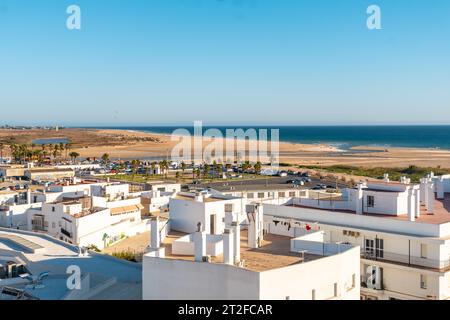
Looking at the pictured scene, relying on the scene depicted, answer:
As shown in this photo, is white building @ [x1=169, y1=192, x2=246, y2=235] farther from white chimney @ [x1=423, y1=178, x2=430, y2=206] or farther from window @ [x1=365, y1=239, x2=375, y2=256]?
white chimney @ [x1=423, y1=178, x2=430, y2=206]

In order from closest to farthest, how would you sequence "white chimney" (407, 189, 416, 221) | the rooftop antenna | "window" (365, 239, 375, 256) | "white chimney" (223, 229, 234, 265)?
1. "white chimney" (223, 229, 234, 265)
2. "window" (365, 239, 375, 256)
3. "white chimney" (407, 189, 416, 221)
4. the rooftop antenna

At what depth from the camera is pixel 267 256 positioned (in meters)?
18.0

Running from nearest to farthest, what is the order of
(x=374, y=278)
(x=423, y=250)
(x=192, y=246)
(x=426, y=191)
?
(x=192, y=246) → (x=423, y=250) → (x=374, y=278) → (x=426, y=191)

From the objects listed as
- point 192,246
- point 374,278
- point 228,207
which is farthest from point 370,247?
point 228,207

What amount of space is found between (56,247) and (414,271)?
58.4 feet

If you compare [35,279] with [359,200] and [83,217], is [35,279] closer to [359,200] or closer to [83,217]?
[83,217]

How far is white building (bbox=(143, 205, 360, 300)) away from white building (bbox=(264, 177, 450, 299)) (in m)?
3.32

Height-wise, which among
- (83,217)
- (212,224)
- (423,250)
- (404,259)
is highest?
(212,224)

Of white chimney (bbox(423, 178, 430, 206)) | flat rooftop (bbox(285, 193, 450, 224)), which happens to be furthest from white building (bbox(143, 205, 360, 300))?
white chimney (bbox(423, 178, 430, 206))

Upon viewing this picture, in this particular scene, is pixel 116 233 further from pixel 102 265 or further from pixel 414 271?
pixel 414 271

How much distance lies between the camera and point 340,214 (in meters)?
22.8

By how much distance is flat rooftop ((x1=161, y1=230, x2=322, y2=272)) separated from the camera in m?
16.6

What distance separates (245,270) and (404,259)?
8.73 meters
